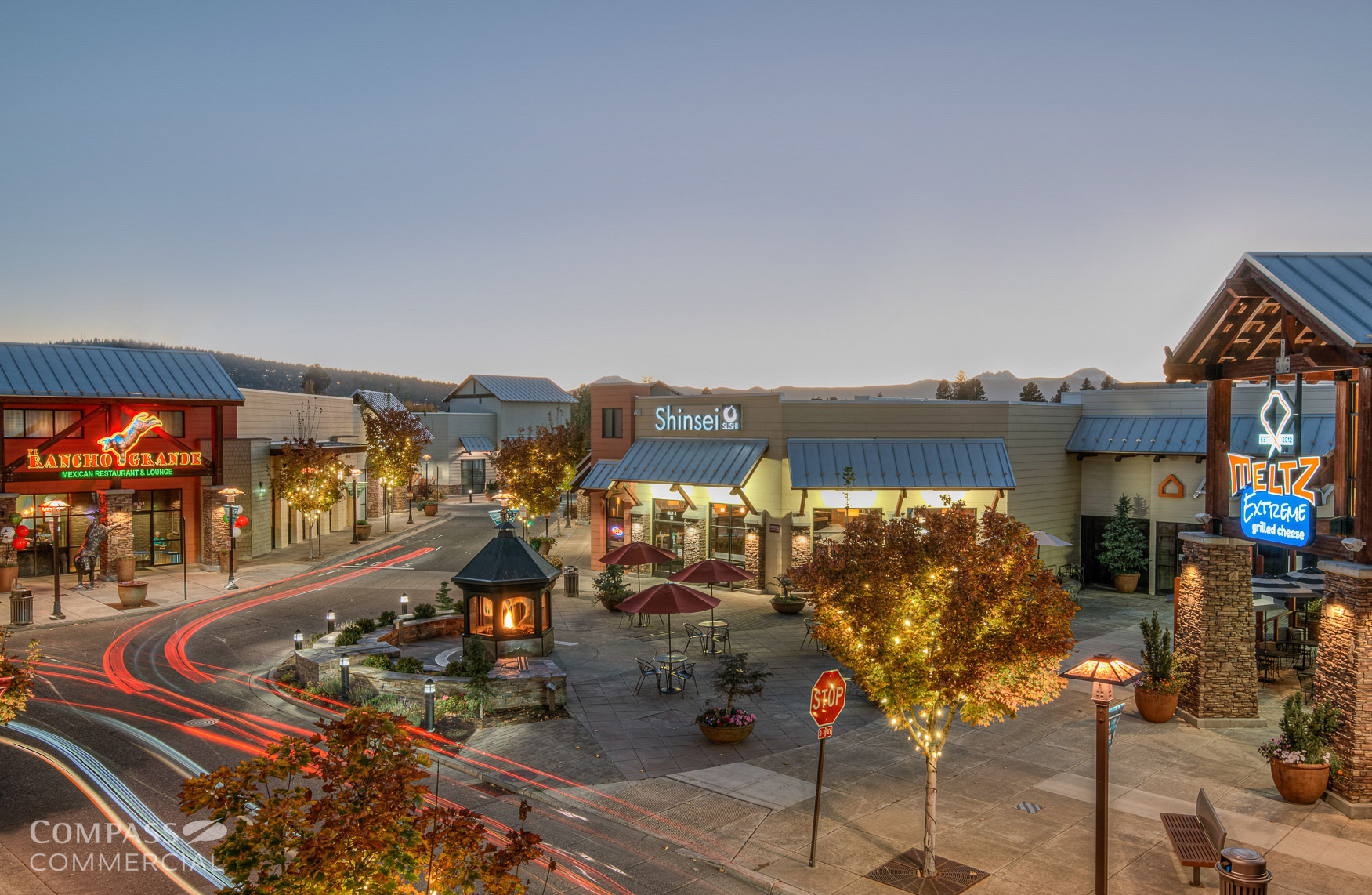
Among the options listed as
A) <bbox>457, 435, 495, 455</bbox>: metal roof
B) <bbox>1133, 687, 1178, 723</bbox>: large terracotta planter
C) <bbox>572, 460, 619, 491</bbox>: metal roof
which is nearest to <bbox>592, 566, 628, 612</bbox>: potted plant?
<bbox>572, 460, 619, 491</bbox>: metal roof

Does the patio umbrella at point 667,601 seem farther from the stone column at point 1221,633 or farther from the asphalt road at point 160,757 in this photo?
the stone column at point 1221,633

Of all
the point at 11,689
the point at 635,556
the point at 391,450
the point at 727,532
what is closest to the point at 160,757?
the point at 11,689

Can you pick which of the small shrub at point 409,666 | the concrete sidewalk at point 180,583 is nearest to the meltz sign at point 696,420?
the small shrub at point 409,666

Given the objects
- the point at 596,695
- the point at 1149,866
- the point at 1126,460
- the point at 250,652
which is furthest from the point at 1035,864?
the point at 1126,460

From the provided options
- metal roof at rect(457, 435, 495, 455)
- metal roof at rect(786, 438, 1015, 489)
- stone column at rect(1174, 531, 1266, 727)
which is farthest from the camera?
metal roof at rect(457, 435, 495, 455)

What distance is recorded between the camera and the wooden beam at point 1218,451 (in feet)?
56.7

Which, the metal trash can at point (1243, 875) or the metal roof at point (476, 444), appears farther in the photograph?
the metal roof at point (476, 444)

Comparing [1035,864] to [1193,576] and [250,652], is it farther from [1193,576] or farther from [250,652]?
[250,652]

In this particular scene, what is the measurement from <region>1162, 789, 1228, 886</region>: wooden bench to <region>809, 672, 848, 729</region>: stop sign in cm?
453

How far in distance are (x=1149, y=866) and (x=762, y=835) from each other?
510 centimetres

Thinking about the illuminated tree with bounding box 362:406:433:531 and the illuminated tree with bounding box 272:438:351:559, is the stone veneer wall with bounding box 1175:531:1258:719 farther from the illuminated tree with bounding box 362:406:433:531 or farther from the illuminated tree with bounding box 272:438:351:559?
the illuminated tree with bounding box 362:406:433:531

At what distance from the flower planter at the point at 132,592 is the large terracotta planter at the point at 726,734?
22860 mm

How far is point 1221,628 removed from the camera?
17.1 metres

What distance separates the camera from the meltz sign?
32.8 metres
